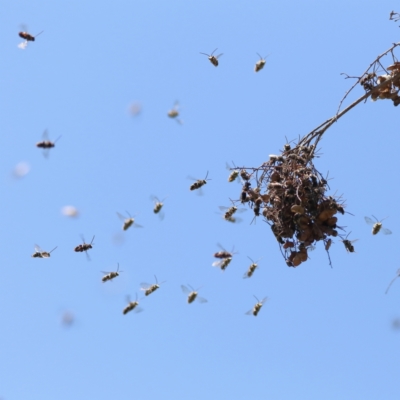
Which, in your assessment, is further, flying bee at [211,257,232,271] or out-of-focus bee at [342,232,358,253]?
flying bee at [211,257,232,271]

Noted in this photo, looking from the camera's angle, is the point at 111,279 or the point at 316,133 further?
the point at 111,279

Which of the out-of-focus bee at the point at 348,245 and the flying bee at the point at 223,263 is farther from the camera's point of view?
the flying bee at the point at 223,263

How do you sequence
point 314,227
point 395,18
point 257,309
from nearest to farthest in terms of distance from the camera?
point 314,227 → point 395,18 → point 257,309

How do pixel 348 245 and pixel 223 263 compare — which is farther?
pixel 223 263

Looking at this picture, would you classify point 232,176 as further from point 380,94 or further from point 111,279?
point 111,279

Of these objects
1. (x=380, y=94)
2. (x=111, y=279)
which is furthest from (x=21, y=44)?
(x=380, y=94)

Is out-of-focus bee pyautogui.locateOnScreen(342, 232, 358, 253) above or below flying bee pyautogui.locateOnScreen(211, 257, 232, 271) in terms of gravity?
below

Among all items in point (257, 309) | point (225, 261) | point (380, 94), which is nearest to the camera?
point (380, 94)

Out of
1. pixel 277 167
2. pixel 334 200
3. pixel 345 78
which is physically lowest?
pixel 334 200

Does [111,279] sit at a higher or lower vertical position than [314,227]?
higher

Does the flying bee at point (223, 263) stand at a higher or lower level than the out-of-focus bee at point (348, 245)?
higher
